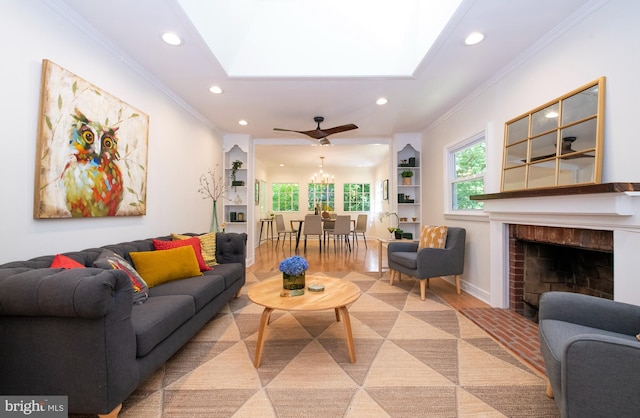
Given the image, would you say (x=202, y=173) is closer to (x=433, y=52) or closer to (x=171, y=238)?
(x=171, y=238)

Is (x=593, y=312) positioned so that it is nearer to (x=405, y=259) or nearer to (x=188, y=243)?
(x=405, y=259)

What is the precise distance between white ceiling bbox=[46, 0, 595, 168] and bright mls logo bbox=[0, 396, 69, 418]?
2.37 m

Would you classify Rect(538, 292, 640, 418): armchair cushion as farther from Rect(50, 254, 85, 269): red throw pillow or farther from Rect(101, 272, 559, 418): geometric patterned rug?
Rect(50, 254, 85, 269): red throw pillow

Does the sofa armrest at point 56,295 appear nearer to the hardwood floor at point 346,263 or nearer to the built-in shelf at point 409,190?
the hardwood floor at point 346,263

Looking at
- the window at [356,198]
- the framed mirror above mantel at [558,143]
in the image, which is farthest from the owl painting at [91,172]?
the window at [356,198]

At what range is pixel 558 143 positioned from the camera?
207cm

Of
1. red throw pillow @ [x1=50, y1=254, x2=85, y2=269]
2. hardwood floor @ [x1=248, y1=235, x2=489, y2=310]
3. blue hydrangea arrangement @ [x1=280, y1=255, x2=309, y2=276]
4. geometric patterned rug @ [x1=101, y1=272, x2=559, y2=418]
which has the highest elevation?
red throw pillow @ [x1=50, y1=254, x2=85, y2=269]

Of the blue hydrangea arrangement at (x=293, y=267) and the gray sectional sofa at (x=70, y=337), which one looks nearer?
the gray sectional sofa at (x=70, y=337)

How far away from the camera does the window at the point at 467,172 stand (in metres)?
3.30

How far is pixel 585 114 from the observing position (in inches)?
74.0

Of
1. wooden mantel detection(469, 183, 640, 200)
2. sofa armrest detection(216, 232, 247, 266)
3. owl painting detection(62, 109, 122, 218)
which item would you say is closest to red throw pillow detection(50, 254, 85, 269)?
A: owl painting detection(62, 109, 122, 218)

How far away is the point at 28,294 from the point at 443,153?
442 centimetres

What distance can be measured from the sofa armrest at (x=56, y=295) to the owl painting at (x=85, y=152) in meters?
0.84

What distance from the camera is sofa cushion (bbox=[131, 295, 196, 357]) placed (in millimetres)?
1405
